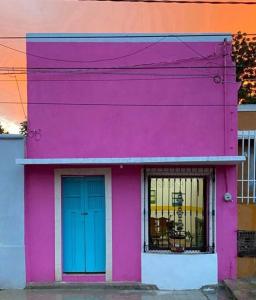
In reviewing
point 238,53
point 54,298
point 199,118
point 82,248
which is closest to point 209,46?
point 199,118

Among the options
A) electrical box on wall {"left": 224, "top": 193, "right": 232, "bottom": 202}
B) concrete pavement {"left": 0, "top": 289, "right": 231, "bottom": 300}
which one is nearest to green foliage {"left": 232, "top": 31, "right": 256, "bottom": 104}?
electrical box on wall {"left": 224, "top": 193, "right": 232, "bottom": 202}

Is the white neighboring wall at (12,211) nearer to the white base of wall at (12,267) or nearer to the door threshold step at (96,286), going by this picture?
the white base of wall at (12,267)

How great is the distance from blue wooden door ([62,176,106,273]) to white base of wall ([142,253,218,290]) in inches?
46.1

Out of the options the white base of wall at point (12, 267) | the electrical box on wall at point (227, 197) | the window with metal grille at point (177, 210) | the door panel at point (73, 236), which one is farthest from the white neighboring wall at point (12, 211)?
the electrical box on wall at point (227, 197)

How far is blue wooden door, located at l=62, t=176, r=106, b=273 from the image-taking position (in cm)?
1040

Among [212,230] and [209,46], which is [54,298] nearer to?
[212,230]

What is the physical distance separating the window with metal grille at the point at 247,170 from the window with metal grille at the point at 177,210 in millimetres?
746

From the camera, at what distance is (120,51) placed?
10281 mm

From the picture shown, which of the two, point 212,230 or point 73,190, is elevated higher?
point 73,190

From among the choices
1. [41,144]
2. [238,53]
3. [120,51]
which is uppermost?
[238,53]

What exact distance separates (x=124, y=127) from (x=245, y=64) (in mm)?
15066

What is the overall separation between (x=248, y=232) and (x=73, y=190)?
12.0 feet

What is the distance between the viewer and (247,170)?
10586mm

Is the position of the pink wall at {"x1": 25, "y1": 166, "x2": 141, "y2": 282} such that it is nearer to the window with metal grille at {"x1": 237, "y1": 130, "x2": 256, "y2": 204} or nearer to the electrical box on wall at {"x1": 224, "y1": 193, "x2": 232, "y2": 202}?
the electrical box on wall at {"x1": 224, "y1": 193, "x2": 232, "y2": 202}
